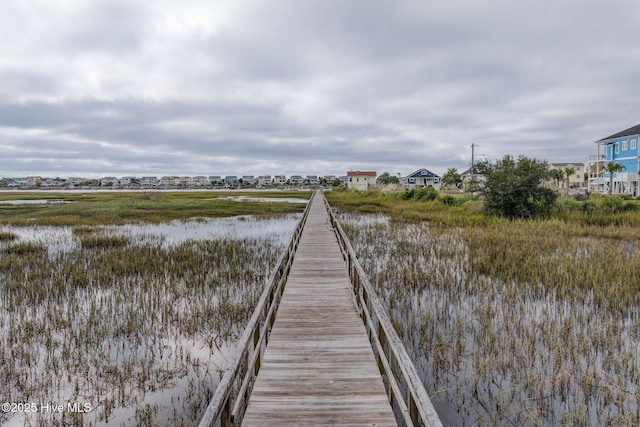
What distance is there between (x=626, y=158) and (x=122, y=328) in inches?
1871

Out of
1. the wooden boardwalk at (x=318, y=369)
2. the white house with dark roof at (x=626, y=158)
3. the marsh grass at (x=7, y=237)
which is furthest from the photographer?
the white house with dark roof at (x=626, y=158)

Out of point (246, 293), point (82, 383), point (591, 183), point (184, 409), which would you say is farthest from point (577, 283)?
point (591, 183)

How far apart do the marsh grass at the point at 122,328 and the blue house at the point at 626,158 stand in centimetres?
3931

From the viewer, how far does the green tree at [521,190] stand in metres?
21.1

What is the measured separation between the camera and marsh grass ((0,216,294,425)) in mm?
4723

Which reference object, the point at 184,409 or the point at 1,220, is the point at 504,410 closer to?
the point at 184,409

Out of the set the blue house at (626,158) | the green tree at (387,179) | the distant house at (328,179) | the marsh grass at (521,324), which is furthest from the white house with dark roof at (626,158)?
the distant house at (328,179)

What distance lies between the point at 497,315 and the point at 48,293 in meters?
11.1

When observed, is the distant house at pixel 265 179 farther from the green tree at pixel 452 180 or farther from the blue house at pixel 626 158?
the blue house at pixel 626 158

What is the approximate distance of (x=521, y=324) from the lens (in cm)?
651

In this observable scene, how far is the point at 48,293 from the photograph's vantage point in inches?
341

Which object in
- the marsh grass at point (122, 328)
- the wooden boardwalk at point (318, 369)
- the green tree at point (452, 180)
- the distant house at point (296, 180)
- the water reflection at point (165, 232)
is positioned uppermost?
the distant house at point (296, 180)

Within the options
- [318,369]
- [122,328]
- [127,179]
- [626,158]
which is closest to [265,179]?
[127,179]

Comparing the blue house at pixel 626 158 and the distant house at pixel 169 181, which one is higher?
the distant house at pixel 169 181
